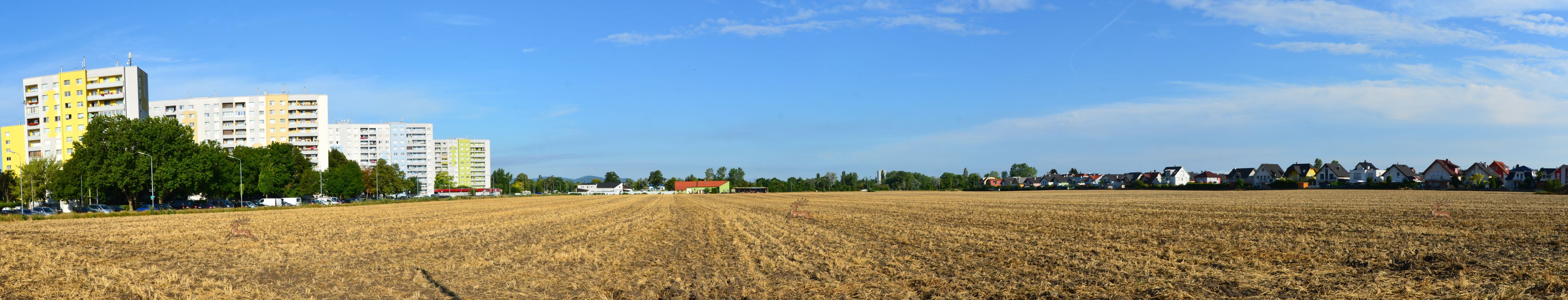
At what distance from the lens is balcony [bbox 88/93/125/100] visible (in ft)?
295

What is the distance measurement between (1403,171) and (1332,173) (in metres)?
10.3

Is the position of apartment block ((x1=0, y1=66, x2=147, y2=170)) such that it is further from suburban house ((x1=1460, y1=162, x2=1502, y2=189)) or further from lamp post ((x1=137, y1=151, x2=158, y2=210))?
suburban house ((x1=1460, y1=162, x2=1502, y2=189))

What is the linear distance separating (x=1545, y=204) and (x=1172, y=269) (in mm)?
42005

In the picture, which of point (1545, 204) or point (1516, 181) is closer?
point (1545, 204)

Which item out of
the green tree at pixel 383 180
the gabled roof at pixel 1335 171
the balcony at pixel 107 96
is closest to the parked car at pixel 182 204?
the balcony at pixel 107 96

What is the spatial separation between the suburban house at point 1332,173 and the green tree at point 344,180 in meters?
154

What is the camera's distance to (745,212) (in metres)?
44.5

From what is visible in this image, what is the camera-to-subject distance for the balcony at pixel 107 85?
89875 millimetres

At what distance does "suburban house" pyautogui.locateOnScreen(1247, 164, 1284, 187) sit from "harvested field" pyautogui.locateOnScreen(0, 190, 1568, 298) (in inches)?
5613

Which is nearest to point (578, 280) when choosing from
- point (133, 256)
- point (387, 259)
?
point (387, 259)

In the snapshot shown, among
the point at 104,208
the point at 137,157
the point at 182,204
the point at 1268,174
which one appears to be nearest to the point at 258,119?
the point at 182,204

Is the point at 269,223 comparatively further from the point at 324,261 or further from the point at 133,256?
the point at 324,261

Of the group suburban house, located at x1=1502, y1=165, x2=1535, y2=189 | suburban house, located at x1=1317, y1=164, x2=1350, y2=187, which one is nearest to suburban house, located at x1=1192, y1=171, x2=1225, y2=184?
suburban house, located at x1=1317, y1=164, x2=1350, y2=187

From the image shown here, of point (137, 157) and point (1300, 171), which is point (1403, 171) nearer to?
point (1300, 171)
